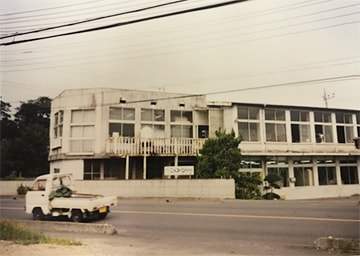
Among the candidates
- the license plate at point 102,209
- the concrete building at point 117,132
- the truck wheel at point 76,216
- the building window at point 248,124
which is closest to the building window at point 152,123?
the concrete building at point 117,132

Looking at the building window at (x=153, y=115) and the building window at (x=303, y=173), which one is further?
the building window at (x=303, y=173)

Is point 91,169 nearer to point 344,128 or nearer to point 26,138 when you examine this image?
point 26,138

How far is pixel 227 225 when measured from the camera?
7.61 m

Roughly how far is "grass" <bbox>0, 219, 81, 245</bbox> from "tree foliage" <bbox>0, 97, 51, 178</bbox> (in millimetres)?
1120

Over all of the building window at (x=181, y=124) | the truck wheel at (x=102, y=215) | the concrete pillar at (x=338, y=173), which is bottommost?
the truck wheel at (x=102, y=215)

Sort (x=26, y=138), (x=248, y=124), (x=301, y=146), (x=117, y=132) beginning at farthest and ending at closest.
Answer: (x=248, y=124) → (x=301, y=146) → (x=117, y=132) → (x=26, y=138)

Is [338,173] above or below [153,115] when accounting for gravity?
below

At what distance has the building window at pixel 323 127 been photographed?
30.9 feet

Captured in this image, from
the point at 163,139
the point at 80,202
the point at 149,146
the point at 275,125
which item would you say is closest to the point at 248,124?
the point at 275,125

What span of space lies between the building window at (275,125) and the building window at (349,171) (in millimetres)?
4696

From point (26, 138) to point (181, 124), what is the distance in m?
4.60

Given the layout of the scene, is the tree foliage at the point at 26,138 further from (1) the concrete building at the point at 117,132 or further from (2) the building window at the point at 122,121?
(2) the building window at the point at 122,121

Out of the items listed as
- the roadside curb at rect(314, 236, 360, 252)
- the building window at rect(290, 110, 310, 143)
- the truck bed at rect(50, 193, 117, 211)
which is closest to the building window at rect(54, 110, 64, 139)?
the truck bed at rect(50, 193, 117, 211)

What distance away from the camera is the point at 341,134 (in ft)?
27.5
